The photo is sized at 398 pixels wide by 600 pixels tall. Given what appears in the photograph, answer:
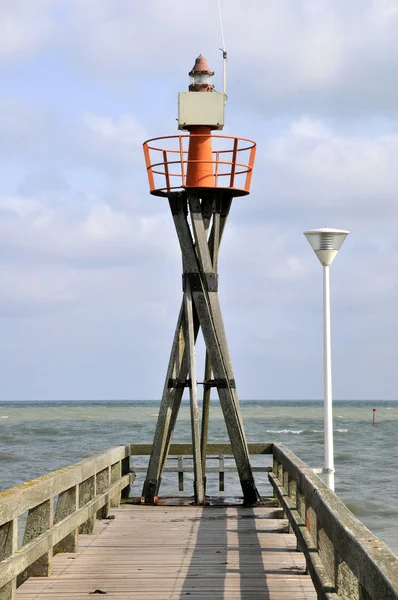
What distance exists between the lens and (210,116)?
11172mm

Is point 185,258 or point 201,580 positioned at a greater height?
point 185,258

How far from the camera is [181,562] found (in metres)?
7.67

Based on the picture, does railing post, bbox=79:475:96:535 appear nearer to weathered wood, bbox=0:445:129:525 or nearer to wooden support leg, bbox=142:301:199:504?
weathered wood, bbox=0:445:129:525

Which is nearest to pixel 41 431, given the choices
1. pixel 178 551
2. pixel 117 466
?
pixel 117 466

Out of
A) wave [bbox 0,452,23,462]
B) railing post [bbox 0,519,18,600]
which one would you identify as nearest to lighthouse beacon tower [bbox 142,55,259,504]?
railing post [bbox 0,519,18,600]

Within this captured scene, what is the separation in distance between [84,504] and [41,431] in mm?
39261

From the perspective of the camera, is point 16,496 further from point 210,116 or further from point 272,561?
point 210,116

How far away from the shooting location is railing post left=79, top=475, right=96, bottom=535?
28.5ft

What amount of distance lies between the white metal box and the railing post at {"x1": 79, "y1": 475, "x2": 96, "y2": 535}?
4.37m

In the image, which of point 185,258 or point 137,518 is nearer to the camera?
point 137,518

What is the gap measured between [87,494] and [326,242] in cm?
Result: 352

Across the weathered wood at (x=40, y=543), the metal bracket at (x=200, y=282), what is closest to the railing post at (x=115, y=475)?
the weathered wood at (x=40, y=543)

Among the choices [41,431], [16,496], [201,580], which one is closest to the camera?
[16,496]

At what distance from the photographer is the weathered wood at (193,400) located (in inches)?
435
